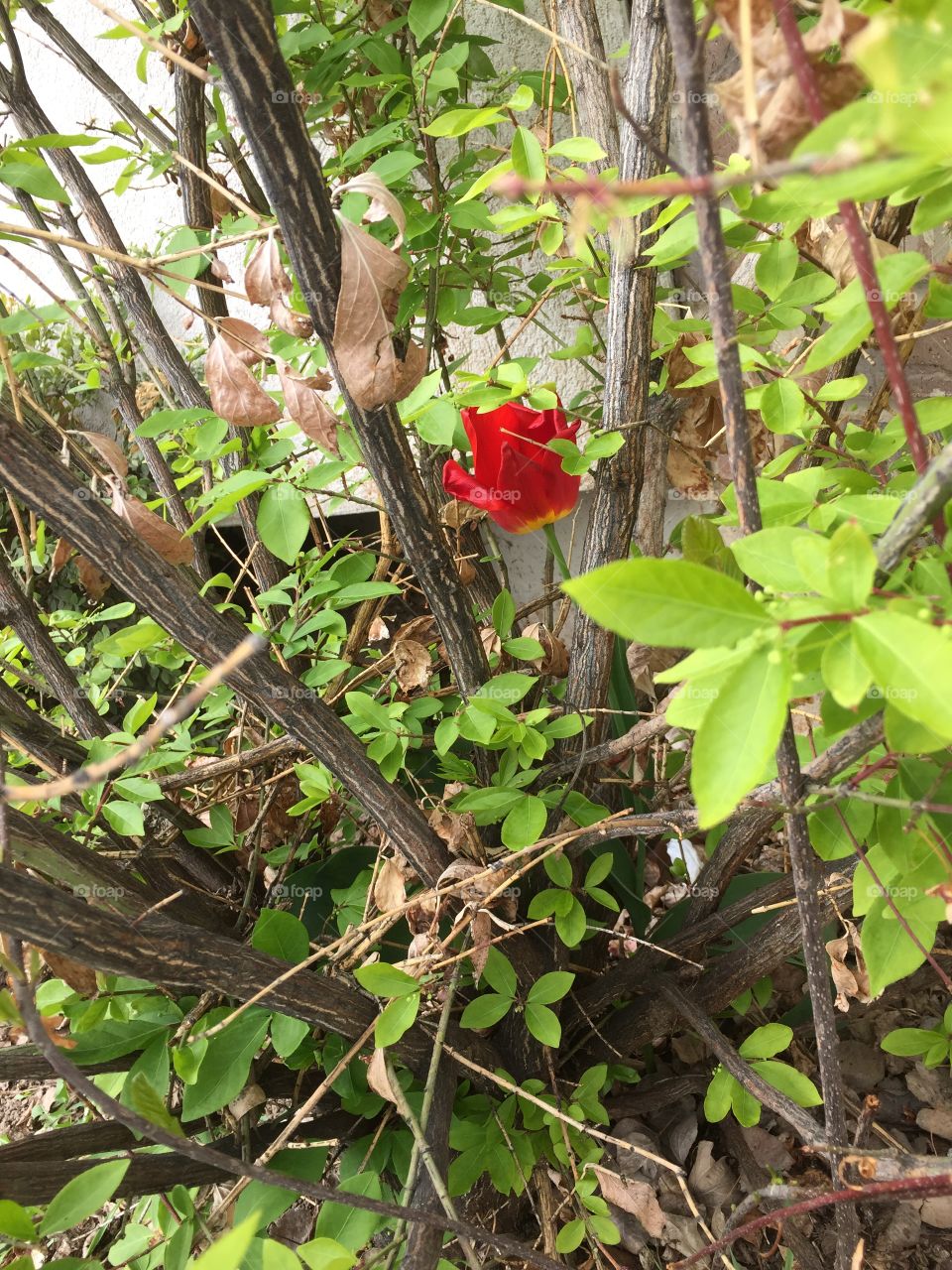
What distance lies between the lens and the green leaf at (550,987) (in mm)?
822

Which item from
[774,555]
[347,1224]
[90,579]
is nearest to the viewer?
[774,555]

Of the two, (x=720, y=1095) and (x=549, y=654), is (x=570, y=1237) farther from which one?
(x=549, y=654)

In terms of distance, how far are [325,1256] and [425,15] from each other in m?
1.00

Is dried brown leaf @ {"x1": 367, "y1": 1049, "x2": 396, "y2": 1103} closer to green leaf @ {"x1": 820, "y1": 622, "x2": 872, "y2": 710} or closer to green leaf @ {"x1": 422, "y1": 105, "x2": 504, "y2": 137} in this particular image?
green leaf @ {"x1": 820, "y1": 622, "x2": 872, "y2": 710}

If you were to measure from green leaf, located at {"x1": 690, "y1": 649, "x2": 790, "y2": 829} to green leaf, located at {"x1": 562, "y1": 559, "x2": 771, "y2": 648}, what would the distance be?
2cm

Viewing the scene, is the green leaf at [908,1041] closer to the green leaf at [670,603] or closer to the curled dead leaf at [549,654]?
the curled dead leaf at [549,654]

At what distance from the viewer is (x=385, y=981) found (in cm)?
70

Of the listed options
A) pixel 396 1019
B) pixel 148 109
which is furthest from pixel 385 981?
pixel 148 109

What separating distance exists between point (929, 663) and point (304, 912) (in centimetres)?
87

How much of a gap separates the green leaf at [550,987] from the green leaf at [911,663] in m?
0.61

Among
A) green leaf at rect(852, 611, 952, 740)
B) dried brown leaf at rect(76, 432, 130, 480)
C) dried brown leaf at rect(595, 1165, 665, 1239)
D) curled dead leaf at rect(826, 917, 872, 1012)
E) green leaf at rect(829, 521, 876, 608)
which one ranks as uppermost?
dried brown leaf at rect(76, 432, 130, 480)

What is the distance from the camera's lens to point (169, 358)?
1099mm

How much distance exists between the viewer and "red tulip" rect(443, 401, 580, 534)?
84 cm

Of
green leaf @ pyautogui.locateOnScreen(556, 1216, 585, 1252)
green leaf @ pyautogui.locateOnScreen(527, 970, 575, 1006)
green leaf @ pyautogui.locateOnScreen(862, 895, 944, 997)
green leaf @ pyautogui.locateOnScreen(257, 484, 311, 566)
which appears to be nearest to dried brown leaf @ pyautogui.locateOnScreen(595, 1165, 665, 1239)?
green leaf @ pyautogui.locateOnScreen(556, 1216, 585, 1252)
